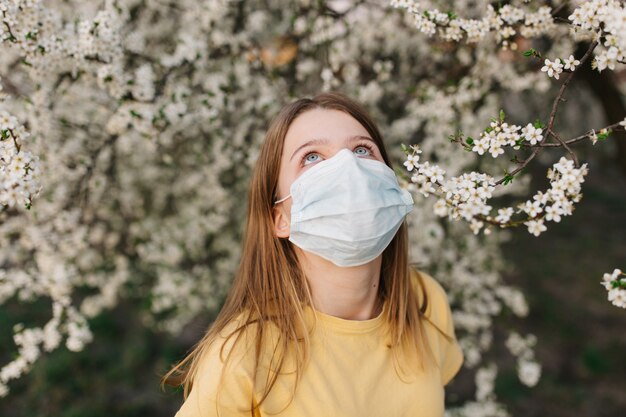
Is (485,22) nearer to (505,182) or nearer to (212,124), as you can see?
(505,182)

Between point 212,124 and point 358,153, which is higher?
point 212,124

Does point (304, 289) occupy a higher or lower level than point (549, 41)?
lower

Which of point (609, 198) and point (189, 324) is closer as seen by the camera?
point (189, 324)

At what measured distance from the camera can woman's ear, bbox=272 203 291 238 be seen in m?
2.16

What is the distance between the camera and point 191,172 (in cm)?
452

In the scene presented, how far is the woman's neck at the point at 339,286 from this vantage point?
2.08 m

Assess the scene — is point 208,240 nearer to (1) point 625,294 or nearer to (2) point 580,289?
(1) point 625,294

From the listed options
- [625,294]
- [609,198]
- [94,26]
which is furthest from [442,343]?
[609,198]

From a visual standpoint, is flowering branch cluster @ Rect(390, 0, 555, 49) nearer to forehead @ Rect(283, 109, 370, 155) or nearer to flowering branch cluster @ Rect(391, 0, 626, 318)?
flowering branch cluster @ Rect(391, 0, 626, 318)

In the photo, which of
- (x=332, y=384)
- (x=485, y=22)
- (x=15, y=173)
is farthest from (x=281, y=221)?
(x=485, y=22)

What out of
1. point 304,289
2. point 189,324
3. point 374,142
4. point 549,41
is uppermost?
point 549,41

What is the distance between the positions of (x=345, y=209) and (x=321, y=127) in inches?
15.3

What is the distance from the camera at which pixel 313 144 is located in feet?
6.80

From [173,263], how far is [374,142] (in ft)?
9.32
